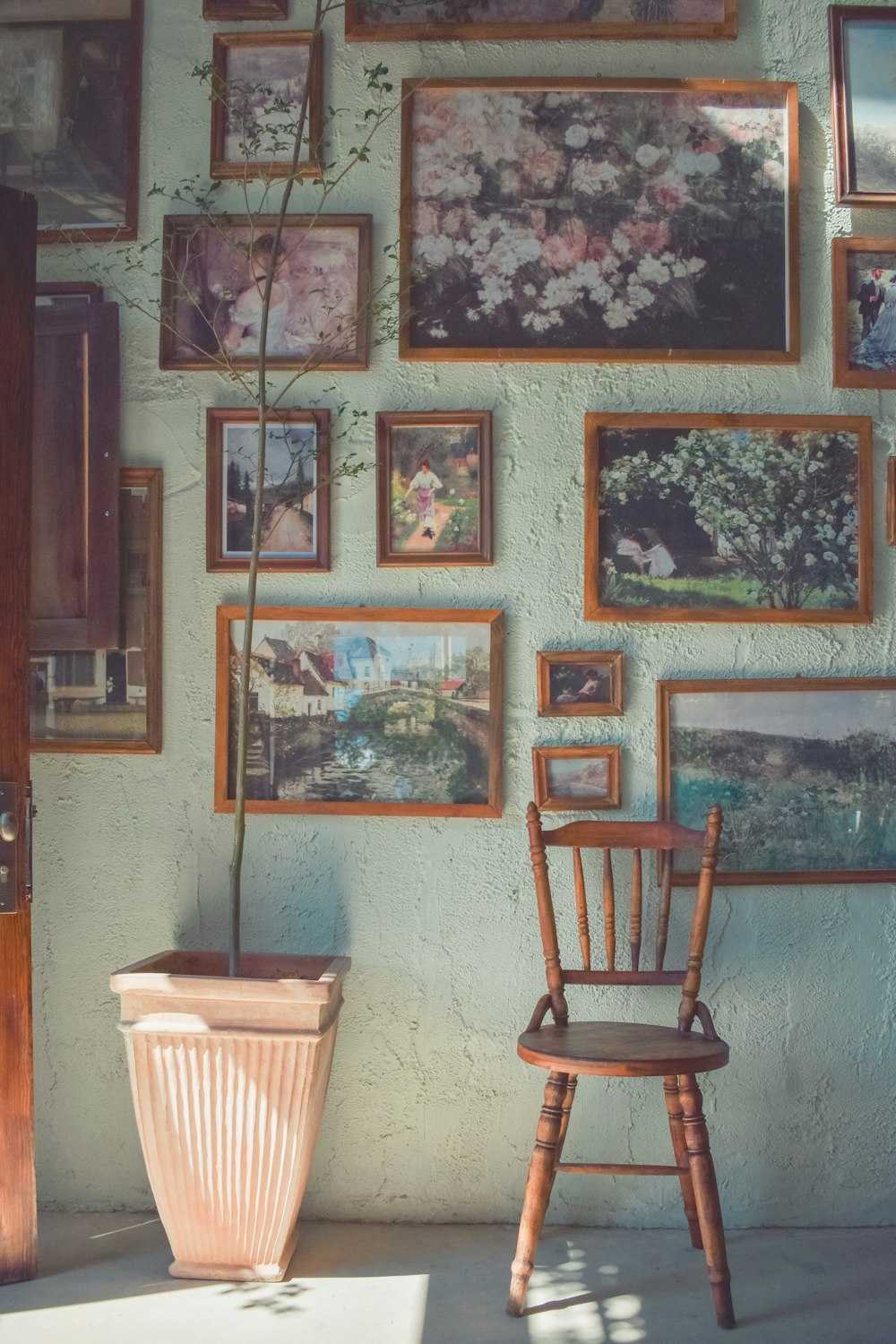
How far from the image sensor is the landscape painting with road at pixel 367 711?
2.57m

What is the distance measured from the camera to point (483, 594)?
2.59 meters

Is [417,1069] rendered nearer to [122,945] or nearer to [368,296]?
[122,945]

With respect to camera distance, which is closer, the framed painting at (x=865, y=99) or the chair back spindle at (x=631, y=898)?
the chair back spindle at (x=631, y=898)

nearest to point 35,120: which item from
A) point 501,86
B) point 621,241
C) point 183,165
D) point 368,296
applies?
point 183,165

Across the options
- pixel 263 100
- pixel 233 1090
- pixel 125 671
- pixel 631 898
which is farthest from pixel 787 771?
pixel 263 100

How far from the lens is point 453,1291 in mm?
2189

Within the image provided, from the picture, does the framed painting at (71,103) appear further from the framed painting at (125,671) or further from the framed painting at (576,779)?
the framed painting at (576,779)

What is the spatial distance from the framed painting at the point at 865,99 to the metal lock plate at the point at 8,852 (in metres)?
2.32

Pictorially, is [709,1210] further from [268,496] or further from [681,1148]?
[268,496]

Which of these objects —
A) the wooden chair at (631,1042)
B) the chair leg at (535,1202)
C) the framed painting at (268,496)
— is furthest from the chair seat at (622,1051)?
the framed painting at (268,496)

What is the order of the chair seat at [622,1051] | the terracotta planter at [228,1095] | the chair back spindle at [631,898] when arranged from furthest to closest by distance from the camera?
1. the chair back spindle at [631,898]
2. the terracotta planter at [228,1095]
3. the chair seat at [622,1051]

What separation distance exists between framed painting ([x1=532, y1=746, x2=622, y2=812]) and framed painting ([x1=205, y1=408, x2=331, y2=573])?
693mm

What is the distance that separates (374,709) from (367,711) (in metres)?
0.02

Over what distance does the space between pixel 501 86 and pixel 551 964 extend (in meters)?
2.01
